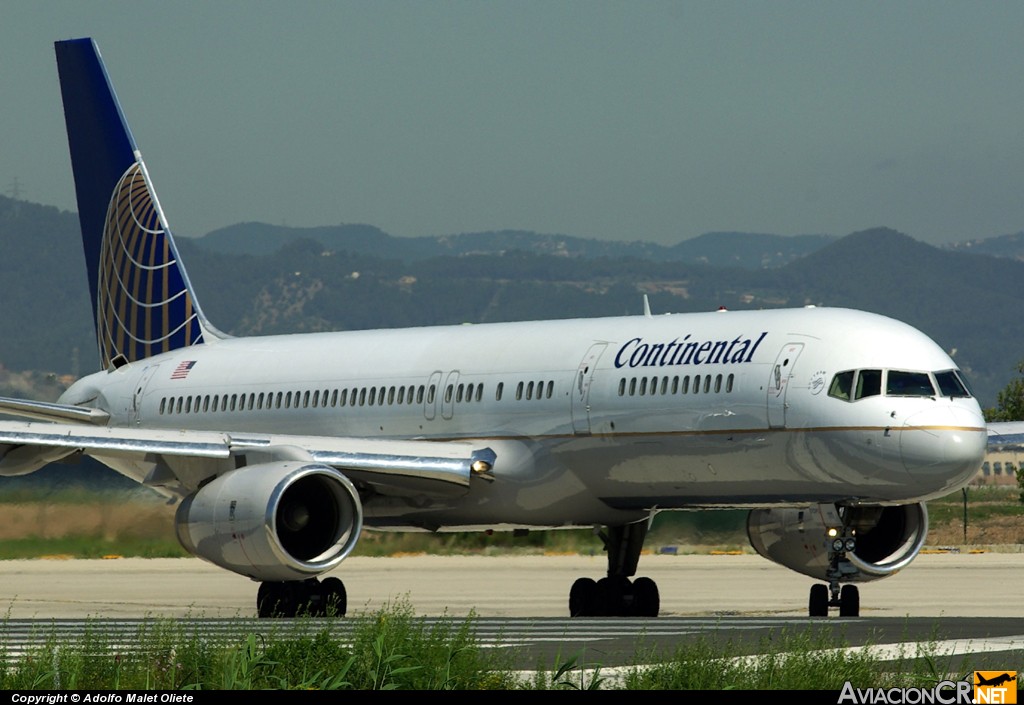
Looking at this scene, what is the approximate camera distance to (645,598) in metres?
27.5

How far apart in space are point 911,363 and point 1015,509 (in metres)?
51.5

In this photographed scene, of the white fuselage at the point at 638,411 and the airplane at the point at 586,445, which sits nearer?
the white fuselage at the point at 638,411

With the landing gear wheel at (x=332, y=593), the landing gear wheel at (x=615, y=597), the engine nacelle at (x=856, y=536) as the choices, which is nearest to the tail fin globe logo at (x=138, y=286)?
the landing gear wheel at (x=332, y=593)

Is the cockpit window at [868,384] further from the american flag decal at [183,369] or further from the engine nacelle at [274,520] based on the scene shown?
the american flag decal at [183,369]

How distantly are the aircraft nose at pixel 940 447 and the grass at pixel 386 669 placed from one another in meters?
8.58

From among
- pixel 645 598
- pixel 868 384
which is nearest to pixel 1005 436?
pixel 868 384

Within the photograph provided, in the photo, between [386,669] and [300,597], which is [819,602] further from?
[386,669]

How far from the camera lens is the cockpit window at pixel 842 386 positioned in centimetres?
2377

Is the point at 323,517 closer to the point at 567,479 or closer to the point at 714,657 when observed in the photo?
the point at 567,479

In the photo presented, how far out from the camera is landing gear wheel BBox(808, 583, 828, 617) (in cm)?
2456

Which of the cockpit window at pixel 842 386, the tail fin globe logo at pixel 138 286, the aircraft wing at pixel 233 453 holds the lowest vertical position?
the aircraft wing at pixel 233 453

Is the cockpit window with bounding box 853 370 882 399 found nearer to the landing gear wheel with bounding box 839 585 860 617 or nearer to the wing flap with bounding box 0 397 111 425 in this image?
the landing gear wheel with bounding box 839 585 860 617

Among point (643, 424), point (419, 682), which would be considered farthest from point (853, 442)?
point (419, 682)

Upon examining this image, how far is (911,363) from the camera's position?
24.0m
